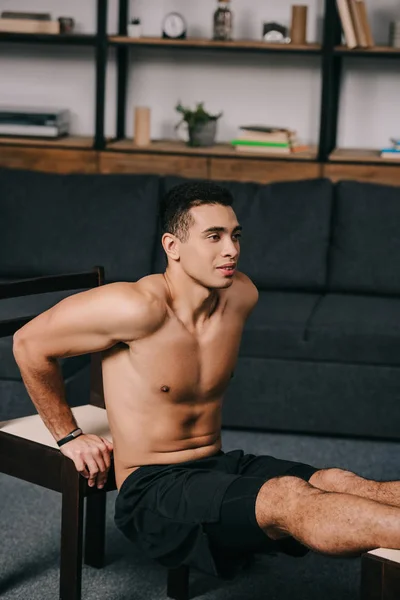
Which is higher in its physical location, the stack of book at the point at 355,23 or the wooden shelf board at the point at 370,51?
the stack of book at the point at 355,23

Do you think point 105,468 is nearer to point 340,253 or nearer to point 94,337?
point 94,337

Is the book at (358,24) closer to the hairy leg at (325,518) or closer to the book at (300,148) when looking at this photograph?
the book at (300,148)

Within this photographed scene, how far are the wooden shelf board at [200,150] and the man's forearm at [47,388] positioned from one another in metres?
2.31

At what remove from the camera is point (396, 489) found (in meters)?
2.07

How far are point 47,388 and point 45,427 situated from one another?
242 mm

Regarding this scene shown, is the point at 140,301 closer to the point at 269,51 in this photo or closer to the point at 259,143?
the point at 259,143

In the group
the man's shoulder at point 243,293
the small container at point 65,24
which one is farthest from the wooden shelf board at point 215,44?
the man's shoulder at point 243,293

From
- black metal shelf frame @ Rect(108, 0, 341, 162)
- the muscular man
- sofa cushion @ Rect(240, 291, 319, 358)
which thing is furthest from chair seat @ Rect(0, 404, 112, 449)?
black metal shelf frame @ Rect(108, 0, 341, 162)

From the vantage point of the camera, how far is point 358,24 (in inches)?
168

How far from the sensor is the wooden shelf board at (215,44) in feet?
14.4

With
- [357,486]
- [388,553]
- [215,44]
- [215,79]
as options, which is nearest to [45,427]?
[357,486]

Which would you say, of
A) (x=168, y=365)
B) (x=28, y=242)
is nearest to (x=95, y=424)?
(x=168, y=365)

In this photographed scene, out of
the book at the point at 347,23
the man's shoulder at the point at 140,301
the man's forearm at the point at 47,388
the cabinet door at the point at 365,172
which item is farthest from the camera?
the cabinet door at the point at 365,172

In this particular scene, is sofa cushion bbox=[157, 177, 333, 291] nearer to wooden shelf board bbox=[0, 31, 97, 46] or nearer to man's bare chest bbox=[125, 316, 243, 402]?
wooden shelf board bbox=[0, 31, 97, 46]
